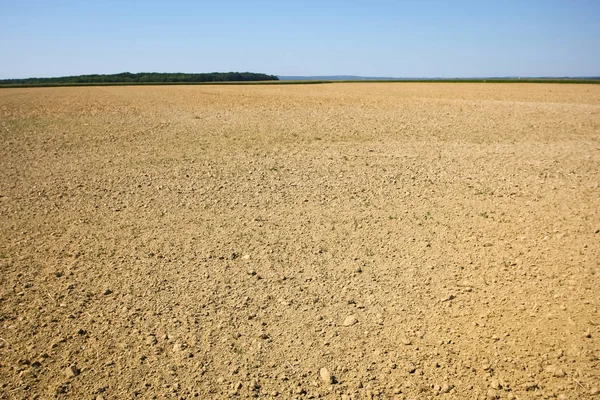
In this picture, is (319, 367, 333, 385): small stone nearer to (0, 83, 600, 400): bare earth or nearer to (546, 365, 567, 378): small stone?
(0, 83, 600, 400): bare earth

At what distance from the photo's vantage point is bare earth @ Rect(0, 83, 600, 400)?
3.30m

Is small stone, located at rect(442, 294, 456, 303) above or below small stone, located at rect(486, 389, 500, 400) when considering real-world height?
above

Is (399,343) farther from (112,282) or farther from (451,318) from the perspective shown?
(112,282)

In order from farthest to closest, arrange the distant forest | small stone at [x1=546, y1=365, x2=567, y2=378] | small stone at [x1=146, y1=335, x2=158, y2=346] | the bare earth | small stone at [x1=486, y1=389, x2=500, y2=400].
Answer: the distant forest → small stone at [x1=146, y1=335, x2=158, y2=346] → the bare earth → small stone at [x1=546, y1=365, x2=567, y2=378] → small stone at [x1=486, y1=389, x2=500, y2=400]

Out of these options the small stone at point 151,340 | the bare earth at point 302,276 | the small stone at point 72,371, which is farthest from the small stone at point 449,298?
the small stone at point 72,371

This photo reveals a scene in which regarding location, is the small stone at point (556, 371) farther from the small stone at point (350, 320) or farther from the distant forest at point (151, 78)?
the distant forest at point (151, 78)

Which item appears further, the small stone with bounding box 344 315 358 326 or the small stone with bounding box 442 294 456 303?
the small stone with bounding box 442 294 456 303

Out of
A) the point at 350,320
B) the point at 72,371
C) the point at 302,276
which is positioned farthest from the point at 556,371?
the point at 72,371

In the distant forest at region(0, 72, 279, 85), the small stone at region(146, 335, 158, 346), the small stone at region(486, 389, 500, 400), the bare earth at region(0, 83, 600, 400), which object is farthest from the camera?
the distant forest at region(0, 72, 279, 85)

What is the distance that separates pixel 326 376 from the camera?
3295 mm

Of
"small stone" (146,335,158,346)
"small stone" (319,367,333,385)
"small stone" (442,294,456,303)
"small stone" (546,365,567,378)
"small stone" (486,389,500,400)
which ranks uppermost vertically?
"small stone" (442,294,456,303)

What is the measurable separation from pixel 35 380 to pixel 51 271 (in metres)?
1.96

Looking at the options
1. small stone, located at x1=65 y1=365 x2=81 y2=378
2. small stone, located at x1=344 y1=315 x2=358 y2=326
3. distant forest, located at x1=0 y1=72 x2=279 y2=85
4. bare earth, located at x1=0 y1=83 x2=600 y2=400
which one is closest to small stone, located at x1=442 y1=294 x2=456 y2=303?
bare earth, located at x1=0 y1=83 x2=600 y2=400

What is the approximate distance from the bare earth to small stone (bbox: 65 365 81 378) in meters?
0.02
